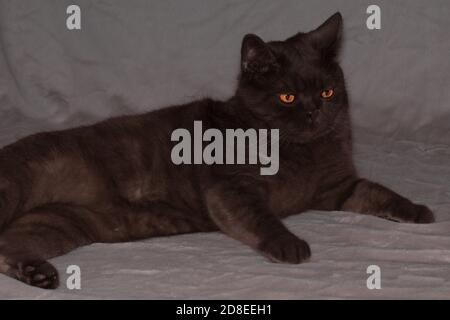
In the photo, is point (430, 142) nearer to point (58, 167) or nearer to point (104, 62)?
point (104, 62)

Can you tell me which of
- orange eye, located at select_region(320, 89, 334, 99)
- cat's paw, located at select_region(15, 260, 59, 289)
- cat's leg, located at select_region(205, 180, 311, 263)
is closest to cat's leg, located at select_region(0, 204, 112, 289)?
cat's paw, located at select_region(15, 260, 59, 289)

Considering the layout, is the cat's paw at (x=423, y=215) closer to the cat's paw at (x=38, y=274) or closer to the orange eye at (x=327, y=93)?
the orange eye at (x=327, y=93)

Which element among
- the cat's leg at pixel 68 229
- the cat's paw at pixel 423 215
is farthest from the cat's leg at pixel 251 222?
the cat's paw at pixel 423 215

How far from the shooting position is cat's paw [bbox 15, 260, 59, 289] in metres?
2.17

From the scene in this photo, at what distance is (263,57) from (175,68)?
1.21 m

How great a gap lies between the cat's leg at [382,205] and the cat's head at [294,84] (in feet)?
0.73

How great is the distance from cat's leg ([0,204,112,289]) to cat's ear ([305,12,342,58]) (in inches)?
33.5

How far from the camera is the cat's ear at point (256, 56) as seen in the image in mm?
2562

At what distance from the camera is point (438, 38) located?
3.68 m

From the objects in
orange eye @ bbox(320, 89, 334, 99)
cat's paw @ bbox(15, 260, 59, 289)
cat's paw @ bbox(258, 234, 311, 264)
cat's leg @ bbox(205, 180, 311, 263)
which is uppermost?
orange eye @ bbox(320, 89, 334, 99)

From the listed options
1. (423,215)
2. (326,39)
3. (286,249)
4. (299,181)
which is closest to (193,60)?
(326,39)

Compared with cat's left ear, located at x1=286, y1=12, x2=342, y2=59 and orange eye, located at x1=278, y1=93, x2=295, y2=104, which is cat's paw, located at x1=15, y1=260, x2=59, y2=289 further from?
cat's left ear, located at x1=286, y1=12, x2=342, y2=59

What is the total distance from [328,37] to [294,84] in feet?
0.78

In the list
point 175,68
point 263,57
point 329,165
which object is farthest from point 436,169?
point 175,68
